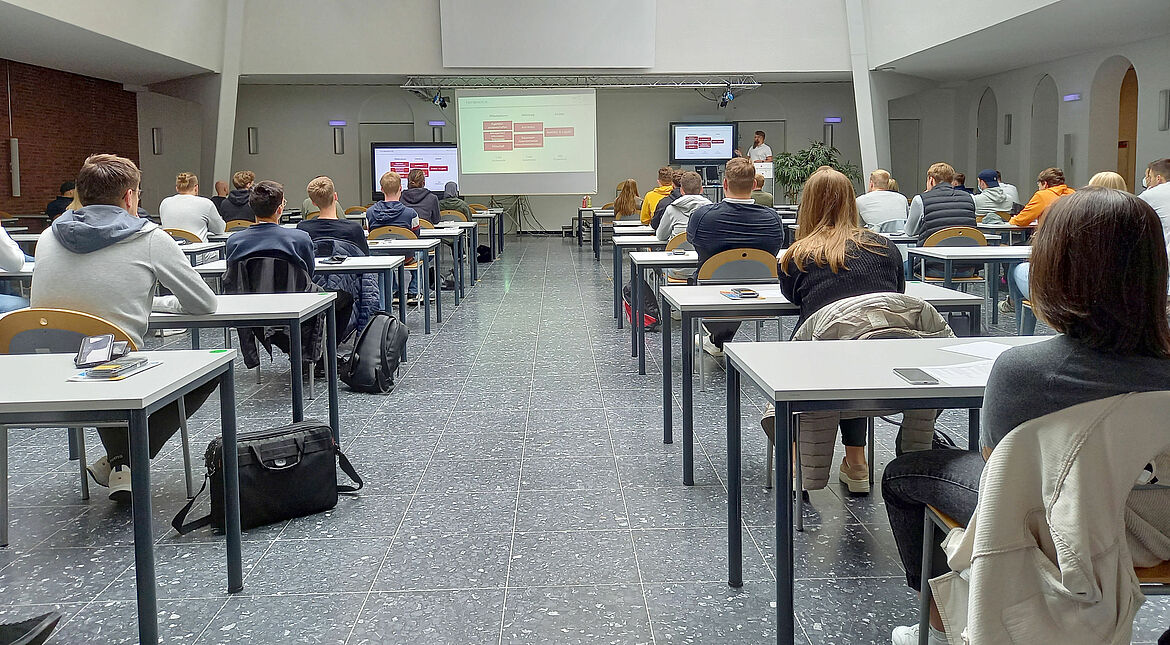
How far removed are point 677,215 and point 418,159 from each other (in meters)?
10.4

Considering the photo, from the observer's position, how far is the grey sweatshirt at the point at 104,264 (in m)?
3.02

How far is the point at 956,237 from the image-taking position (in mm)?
6785

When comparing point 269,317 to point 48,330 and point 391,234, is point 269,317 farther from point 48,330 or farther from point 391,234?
point 391,234

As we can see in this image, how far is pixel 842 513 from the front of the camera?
10.2ft

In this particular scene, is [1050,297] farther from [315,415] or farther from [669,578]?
[315,415]

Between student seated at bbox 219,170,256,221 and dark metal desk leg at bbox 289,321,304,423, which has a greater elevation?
Result: student seated at bbox 219,170,256,221

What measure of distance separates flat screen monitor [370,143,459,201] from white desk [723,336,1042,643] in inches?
574

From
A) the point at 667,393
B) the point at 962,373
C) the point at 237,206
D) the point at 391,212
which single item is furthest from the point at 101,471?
the point at 237,206

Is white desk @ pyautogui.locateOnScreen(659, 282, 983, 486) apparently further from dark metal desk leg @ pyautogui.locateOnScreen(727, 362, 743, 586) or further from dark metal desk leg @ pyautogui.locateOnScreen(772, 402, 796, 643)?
dark metal desk leg @ pyautogui.locateOnScreen(772, 402, 796, 643)

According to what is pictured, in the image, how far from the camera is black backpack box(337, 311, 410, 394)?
4996 millimetres

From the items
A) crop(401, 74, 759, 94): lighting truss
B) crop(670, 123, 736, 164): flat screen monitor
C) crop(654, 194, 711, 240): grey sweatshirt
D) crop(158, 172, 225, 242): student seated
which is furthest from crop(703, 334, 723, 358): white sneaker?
crop(670, 123, 736, 164): flat screen monitor

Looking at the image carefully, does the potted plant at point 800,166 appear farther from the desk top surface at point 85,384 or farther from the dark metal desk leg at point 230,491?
the desk top surface at point 85,384

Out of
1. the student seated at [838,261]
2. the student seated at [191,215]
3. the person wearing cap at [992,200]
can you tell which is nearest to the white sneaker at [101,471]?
the student seated at [838,261]

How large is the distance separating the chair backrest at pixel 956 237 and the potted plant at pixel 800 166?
9.15m
